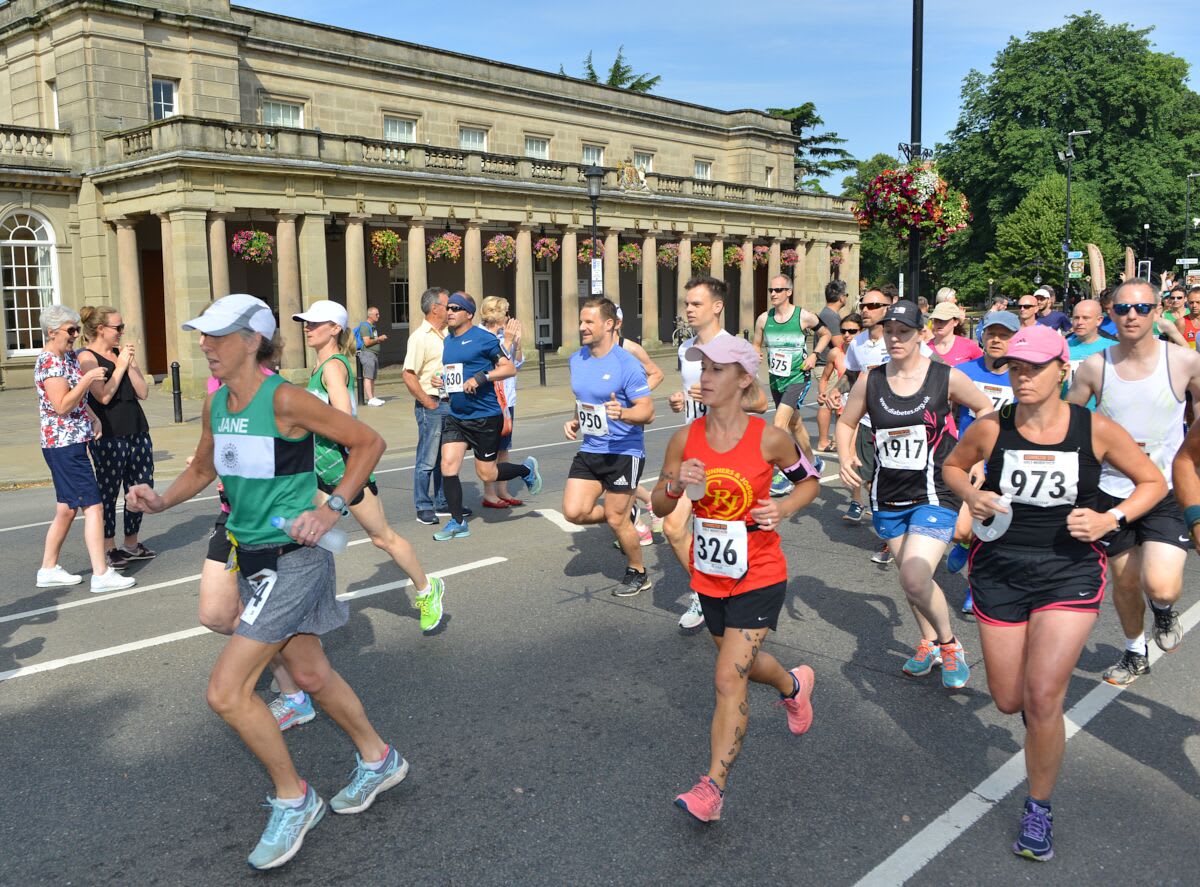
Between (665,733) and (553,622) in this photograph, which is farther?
(553,622)

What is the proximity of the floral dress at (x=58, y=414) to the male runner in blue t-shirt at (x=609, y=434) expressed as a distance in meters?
3.41

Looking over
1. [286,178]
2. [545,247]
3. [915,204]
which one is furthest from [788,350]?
[545,247]

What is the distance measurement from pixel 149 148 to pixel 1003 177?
46662 millimetres

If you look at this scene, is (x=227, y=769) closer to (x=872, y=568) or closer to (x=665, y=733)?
(x=665, y=733)

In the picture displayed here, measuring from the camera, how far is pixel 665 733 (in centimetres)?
466

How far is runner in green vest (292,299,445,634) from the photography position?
19.3ft

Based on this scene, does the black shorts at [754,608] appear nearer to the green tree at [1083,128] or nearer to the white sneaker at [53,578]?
the white sneaker at [53,578]

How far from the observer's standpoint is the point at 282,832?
142 inches

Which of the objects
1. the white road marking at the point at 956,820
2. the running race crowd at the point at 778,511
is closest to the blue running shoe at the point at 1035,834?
the running race crowd at the point at 778,511

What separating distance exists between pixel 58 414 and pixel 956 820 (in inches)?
242

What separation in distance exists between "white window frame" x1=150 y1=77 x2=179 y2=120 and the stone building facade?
5 cm

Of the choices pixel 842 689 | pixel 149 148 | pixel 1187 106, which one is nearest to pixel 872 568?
pixel 842 689

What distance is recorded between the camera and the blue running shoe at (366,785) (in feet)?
13.0

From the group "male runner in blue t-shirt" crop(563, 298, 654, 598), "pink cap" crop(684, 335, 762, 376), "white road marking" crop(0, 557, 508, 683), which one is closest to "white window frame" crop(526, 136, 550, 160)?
"male runner in blue t-shirt" crop(563, 298, 654, 598)
